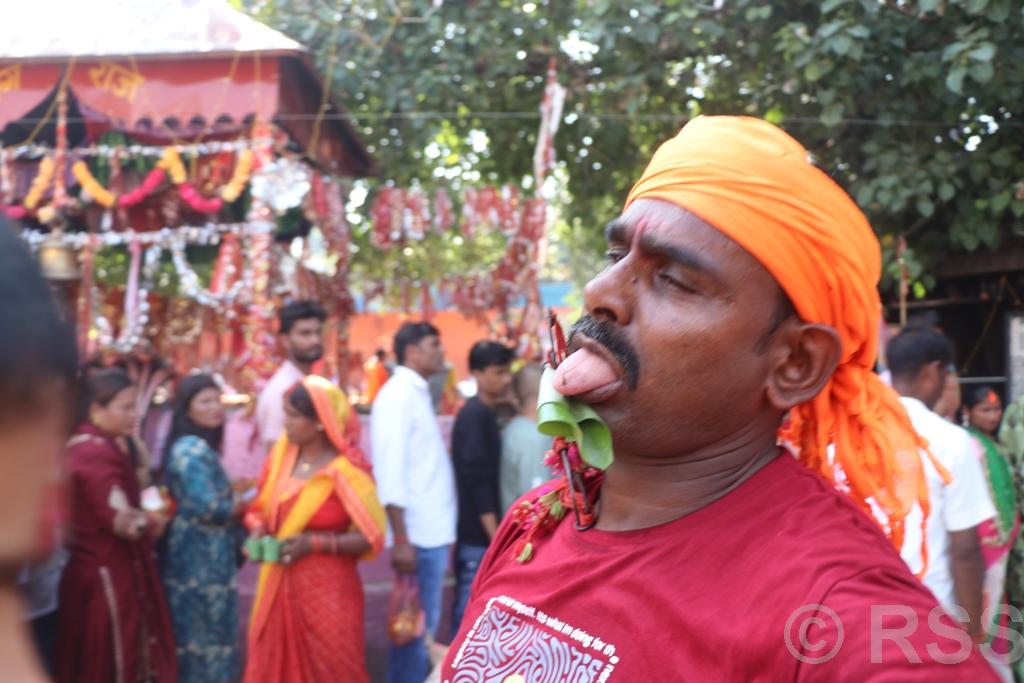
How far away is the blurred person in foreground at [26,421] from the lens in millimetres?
590

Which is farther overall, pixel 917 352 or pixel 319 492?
pixel 319 492

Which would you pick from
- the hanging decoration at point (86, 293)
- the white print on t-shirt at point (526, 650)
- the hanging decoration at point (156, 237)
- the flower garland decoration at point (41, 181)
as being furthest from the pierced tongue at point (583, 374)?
the hanging decoration at point (86, 293)

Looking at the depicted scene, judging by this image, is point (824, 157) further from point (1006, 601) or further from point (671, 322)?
point (671, 322)

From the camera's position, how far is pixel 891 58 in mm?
5945

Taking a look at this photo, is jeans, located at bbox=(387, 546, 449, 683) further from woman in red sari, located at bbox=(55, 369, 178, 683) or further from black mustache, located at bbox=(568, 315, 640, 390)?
black mustache, located at bbox=(568, 315, 640, 390)

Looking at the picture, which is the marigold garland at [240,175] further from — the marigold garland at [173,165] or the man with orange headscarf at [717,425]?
the man with orange headscarf at [717,425]

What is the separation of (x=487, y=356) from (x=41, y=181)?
3.16m

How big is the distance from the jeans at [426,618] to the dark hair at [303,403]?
3.64 feet

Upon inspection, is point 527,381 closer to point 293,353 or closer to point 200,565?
point 293,353

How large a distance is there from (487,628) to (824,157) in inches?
238

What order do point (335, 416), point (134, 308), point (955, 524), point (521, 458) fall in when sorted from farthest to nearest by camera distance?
point (134, 308) → point (521, 458) → point (335, 416) → point (955, 524)

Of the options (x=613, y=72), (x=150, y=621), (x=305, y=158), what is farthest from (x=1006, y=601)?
(x=305, y=158)

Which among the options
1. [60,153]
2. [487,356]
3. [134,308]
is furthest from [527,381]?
[60,153]

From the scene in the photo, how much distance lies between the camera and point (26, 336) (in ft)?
1.93
